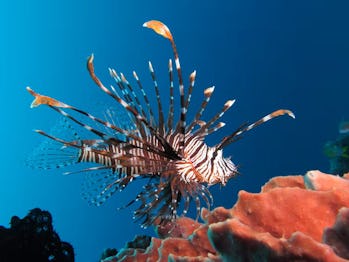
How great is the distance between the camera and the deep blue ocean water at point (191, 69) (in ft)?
105

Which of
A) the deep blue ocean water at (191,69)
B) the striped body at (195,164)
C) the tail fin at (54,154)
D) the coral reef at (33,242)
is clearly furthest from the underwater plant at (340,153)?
the deep blue ocean water at (191,69)

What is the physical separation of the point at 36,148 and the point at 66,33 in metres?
49.5

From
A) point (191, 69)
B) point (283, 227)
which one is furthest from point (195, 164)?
point (191, 69)

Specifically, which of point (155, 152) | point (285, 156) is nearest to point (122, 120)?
point (155, 152)

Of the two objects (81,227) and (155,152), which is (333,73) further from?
(81,227)

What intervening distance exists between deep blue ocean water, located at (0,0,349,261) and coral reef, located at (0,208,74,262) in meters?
18.4

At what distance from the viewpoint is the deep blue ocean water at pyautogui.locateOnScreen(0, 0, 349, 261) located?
32.0 meters

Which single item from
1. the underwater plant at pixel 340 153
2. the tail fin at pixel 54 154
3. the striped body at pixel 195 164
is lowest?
the underwater plant at pixel 340 153

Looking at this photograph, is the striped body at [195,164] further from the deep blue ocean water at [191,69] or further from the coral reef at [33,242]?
the deep blue ocean water at [191,69]

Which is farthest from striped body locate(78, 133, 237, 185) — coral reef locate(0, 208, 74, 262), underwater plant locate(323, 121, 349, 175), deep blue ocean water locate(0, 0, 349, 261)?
deep blue ocean water locate(0, 0, 349, 261)

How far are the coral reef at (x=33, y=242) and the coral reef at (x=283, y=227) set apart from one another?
2.79 meters

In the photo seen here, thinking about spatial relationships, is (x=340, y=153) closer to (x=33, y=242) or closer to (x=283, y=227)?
(x=33, y=242)

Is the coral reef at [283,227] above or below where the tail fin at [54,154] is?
below

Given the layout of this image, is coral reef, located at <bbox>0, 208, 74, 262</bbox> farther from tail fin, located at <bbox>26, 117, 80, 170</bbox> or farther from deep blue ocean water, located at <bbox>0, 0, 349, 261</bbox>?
deep blue ocean water, located at <bbox>0, 0, 349, 261</bbox>
